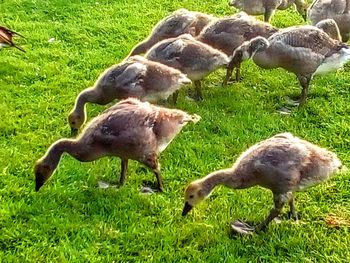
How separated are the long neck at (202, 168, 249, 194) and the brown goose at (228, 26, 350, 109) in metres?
2.54

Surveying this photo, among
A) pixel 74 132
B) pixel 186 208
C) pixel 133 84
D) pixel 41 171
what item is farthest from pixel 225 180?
pixel 74 132

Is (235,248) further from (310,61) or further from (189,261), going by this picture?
(310,61)

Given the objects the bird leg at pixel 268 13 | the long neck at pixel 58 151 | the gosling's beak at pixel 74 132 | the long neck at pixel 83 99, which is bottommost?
the gosling's beak at pixel 74 132

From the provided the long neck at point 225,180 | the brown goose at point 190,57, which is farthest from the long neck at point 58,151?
the brown goose at point 190,57

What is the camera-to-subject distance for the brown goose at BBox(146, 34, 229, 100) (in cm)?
807

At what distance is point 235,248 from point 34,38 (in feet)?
18.2

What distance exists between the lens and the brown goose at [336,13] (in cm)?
969

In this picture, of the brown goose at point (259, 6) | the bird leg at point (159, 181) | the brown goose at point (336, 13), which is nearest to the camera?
the bird leg at point (159, 181)

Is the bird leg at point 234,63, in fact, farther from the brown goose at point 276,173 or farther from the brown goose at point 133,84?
the brown goose at point 276,173

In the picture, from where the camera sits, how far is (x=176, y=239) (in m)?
5.94

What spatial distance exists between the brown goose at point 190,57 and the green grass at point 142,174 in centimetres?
46

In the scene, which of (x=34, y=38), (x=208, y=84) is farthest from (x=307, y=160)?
(x=34, y=38)

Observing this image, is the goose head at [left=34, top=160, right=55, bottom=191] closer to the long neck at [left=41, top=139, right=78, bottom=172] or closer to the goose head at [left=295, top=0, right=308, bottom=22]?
the long neck at [left=41, top=139, right=78, bottom=172]

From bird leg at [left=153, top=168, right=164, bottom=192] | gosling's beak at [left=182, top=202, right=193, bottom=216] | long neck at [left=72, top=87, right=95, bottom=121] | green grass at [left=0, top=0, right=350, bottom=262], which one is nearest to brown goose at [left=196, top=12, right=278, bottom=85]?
green grass at [left=0, top=0, right=350, bottom=262]
